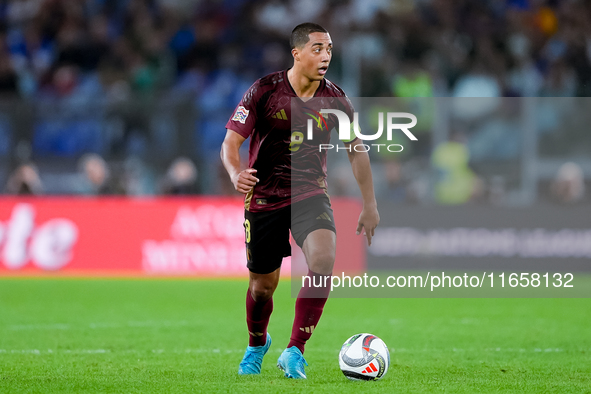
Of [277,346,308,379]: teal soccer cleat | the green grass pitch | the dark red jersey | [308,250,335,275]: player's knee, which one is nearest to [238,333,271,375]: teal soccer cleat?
the green grass pitch

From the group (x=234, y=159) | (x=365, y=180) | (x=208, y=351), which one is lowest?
(x=208, y=351)

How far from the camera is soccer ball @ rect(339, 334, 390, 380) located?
5.59 metres

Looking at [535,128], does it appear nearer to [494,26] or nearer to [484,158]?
[484,158]

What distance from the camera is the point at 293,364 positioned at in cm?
571

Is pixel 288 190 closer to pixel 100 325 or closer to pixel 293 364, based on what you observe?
pixel 293 364

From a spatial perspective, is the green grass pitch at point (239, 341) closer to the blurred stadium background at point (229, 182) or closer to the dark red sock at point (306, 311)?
the dark red sock at point (306, 311)

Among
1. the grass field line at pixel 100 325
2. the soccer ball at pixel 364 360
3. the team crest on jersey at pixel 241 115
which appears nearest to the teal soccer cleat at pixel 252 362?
the soccer ball at pixel 364 360

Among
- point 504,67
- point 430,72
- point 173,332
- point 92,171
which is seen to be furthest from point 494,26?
point 173,332

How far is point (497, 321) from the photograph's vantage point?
9.32 metres

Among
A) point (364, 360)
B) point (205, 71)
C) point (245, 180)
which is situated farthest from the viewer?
point (205, 71)

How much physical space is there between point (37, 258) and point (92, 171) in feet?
5.37

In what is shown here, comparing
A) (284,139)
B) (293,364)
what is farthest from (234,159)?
(293,364)

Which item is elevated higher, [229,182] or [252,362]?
[229,182]

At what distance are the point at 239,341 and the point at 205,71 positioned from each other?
9755mm
